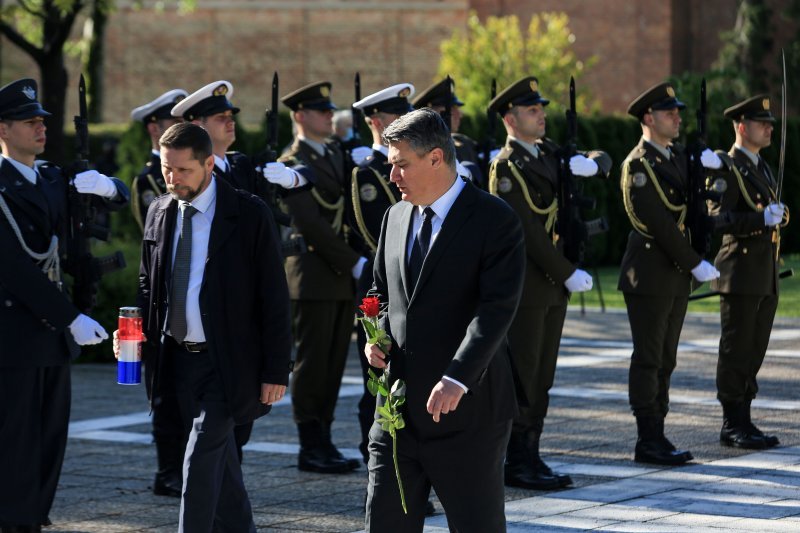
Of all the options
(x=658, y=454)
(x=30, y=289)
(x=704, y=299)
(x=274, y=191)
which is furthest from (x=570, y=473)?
(x=704, y=299)

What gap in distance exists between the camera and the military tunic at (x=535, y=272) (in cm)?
878

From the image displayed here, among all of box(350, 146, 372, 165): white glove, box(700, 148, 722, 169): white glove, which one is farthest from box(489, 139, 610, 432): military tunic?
box(700, 148, 722, 169): white glove

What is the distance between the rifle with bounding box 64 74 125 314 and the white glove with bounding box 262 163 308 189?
114 centimetres

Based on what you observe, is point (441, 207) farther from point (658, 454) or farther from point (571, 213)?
point (658, 454)

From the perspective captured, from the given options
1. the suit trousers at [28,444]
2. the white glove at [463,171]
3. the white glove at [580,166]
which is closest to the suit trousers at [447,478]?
the suit trousers at [28,444]

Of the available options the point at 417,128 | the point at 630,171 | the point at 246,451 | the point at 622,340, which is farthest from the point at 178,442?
the point at 622,340

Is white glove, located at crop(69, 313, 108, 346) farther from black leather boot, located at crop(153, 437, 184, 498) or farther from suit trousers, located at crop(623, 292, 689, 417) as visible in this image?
suit trousers, located at crop(623, 292, 689, 417)

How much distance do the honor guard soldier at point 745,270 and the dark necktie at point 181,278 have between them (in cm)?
449

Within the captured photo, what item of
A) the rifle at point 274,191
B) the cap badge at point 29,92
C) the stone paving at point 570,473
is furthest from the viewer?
the rifle at point 274,191

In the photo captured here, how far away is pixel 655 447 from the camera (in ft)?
30.3

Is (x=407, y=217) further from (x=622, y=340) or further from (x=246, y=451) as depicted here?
(x=622, y=340)

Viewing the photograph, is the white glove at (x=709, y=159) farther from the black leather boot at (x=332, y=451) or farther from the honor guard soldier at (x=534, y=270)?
the black leather boot at (x=332, y=451)

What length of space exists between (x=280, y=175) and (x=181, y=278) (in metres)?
Result: 2.33

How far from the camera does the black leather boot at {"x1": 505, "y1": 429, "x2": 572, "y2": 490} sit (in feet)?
28.1
